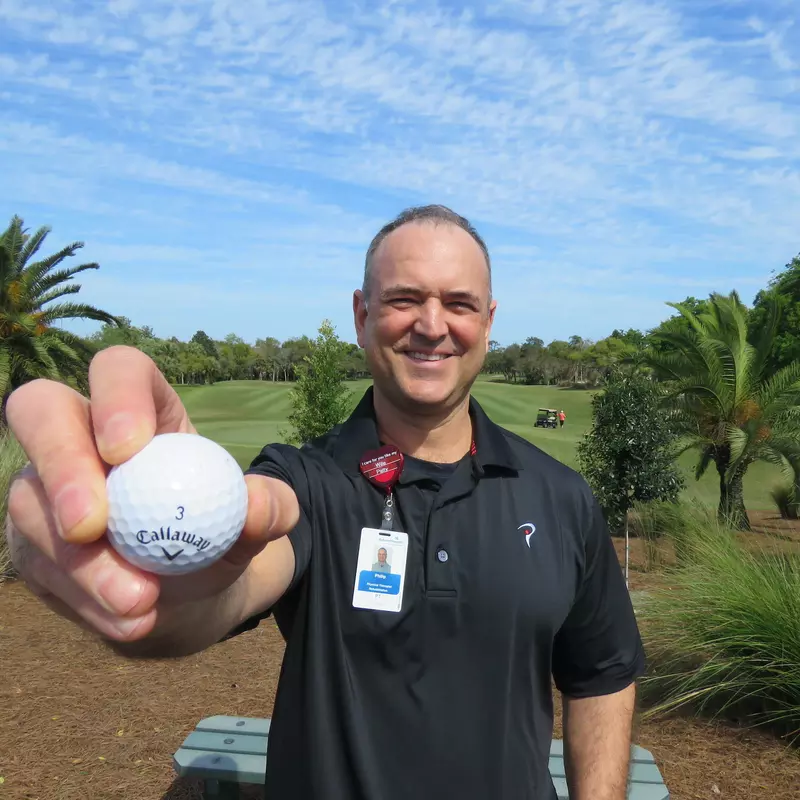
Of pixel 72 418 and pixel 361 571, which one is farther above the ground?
pixel 72 418

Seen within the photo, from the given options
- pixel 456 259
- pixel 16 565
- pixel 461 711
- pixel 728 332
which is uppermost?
pixel 728 332

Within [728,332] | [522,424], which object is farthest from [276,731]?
[522,424]

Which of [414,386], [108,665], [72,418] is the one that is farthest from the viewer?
[108,665]

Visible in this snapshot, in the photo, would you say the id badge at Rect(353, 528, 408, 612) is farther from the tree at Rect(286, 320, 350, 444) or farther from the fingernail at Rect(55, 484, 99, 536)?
the tree at Rect(286, 320, 350, 444)

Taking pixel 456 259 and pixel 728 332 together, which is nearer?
pixel 456 259

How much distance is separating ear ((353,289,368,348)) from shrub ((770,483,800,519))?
14.5 meters

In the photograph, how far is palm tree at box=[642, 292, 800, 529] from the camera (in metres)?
14.9

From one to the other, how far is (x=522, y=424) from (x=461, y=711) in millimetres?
39837

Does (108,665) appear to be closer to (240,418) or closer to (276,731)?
(276,731)

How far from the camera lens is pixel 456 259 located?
2.31 metres

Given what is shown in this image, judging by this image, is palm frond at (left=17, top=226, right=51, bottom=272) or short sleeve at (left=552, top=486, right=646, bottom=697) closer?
short sleeve at (left=552, top=486, right=646, bottom=697)

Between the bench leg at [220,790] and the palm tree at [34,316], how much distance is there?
641 inches

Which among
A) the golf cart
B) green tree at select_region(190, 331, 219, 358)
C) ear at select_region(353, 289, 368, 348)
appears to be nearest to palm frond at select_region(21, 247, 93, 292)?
ear at select_region(353, 289, 368, 348)

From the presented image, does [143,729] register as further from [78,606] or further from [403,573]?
[78,606]
